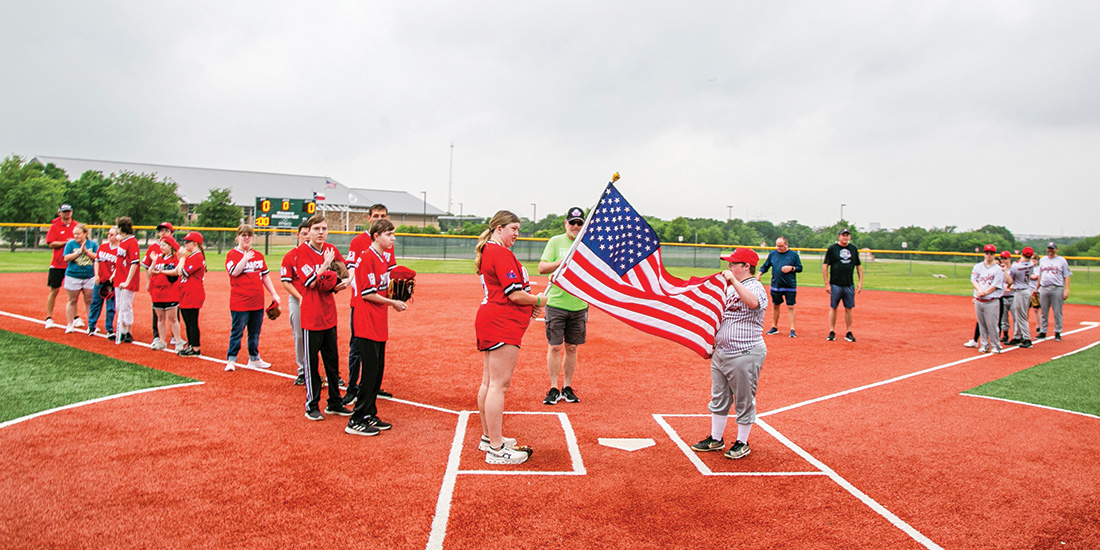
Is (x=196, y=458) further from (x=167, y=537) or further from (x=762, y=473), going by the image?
(x=762, y=473)

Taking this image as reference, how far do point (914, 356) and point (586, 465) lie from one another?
8473mm

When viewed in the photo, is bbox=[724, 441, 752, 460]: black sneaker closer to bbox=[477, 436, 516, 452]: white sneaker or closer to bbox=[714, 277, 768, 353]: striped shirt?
bbox=[714, 277, 768, 353]: striped shirt

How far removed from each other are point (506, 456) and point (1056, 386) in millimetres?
8262

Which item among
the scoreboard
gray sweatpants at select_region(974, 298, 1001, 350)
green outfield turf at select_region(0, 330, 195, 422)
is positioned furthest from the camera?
the scoreboard

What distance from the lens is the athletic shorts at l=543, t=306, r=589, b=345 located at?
23.8 ft

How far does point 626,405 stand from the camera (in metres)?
7.42

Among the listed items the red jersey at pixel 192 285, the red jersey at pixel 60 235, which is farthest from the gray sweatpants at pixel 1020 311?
the red jersey at pixel 60 235

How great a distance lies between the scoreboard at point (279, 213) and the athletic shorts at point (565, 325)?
3265 cm

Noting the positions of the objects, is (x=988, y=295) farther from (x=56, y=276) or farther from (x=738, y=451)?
(x=56, y=276)

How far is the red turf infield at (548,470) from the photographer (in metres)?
4.06

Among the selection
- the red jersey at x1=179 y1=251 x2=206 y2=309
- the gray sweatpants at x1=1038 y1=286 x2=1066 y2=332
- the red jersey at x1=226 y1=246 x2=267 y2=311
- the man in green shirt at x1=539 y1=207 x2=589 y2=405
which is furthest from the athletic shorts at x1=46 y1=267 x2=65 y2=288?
the gray sweatpants at x1=1038 y1=286 x2=1066 y2=332

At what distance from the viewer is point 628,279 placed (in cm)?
531

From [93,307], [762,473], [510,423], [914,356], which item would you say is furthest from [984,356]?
[93,307]

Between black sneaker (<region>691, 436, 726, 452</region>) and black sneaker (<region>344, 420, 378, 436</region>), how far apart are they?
3092 mm
